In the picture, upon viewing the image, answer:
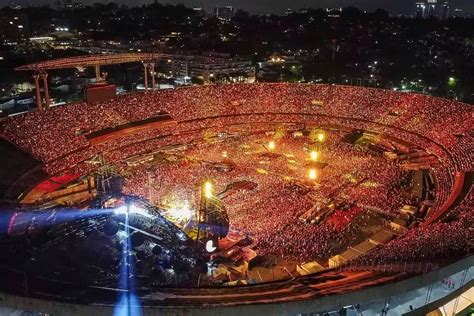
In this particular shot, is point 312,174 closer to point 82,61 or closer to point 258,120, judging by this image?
point 258,120

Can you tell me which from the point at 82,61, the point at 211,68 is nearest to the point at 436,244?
the point at 82,61

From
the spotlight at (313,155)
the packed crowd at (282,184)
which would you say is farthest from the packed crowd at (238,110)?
the spotlight at (313,155)

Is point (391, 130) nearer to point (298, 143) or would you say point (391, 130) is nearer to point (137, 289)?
point (298, 143)

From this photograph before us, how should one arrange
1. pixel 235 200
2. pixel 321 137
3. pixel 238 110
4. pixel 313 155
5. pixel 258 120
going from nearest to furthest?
pixel 235 200 < pixel 313 155 < pixel 321 137 < pixel 258 120 < pixel 238 110

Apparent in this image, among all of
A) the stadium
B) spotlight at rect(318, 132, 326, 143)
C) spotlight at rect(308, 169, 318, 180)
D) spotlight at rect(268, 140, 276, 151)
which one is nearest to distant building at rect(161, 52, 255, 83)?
the stadium

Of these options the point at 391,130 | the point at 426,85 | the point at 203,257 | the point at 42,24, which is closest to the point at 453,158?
the point at 391,130
